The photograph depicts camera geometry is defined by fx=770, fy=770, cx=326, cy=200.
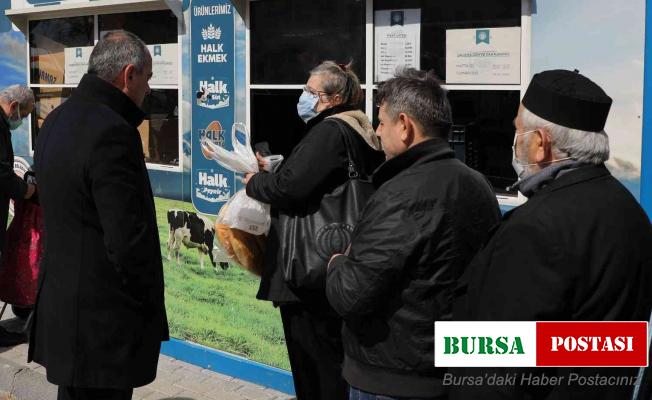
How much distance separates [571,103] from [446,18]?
7.50ft

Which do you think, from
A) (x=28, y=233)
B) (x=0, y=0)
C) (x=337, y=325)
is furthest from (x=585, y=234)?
(x=0, y=0)

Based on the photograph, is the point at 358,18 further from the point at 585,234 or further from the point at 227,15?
the point at 585,234

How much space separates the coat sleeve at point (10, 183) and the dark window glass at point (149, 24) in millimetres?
1359

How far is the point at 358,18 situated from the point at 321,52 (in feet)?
1.18

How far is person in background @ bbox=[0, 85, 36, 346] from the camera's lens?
5383 millimetres

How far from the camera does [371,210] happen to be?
8.15 ft

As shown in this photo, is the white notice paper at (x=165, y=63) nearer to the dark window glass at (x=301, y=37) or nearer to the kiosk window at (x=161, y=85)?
the kiosk window at (x=161, y=85)

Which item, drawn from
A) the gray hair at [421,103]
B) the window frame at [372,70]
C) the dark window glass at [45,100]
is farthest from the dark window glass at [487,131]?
the dark window glass at [45,100]

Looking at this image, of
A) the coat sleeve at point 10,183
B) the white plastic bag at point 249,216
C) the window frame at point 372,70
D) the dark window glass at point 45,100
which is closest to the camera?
the white plastic bag at point 249,216

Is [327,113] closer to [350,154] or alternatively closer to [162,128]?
[350,154]

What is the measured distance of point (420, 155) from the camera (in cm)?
255

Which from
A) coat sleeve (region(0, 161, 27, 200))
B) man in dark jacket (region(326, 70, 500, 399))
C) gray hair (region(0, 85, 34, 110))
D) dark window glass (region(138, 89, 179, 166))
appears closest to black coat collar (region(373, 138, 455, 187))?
man in dark jacket (region(326, 70, 500, 399))

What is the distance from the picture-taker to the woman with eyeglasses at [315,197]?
319 centimetres

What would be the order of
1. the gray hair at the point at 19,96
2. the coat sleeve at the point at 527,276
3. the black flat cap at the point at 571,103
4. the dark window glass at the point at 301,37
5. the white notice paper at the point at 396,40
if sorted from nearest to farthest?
the coat sleeve at the point at 527,276 → the black flat cap at the point at 571,103 → the white notice paper at the point at 396,40 → the dark window glass at the point at 301,37 → the gray hair at the point at 19,96
